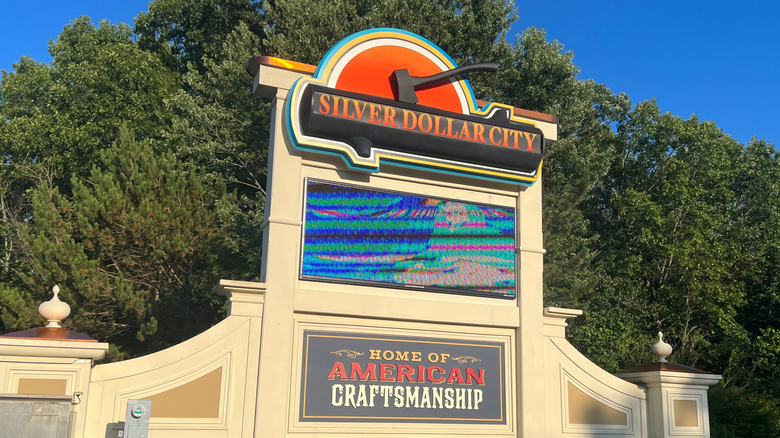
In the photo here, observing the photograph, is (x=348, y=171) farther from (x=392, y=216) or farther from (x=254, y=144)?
(x=254, y=144)

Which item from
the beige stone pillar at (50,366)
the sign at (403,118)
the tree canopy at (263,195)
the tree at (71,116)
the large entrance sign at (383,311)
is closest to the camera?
the beige stone pillar at (50,366)

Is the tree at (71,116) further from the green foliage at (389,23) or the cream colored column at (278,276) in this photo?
the cream colored column at (278,276)

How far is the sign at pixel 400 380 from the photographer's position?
37.6 feet

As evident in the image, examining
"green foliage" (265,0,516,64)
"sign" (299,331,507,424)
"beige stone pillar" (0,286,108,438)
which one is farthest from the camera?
"green foliage" (265,0,516,64)

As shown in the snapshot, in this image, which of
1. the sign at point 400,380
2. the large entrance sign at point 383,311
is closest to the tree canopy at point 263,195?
the large entrance sign at point 383,311

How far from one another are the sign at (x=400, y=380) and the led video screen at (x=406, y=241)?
1008mm

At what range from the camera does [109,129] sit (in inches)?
1207

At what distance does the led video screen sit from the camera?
12.0m

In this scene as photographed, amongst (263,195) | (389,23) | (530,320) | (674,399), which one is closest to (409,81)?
(530,320)

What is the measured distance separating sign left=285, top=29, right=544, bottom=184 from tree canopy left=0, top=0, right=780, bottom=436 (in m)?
11.6

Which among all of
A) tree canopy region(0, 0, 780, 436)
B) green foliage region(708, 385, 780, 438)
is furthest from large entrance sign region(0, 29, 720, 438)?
tree canopy region(0, 0, 780, 436)

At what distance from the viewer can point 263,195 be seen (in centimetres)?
2556

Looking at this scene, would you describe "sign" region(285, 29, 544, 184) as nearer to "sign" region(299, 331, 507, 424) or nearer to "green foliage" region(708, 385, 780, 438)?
"sign" region(299, 331, 507, 424)

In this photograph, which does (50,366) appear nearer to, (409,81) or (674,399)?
(409,81)
